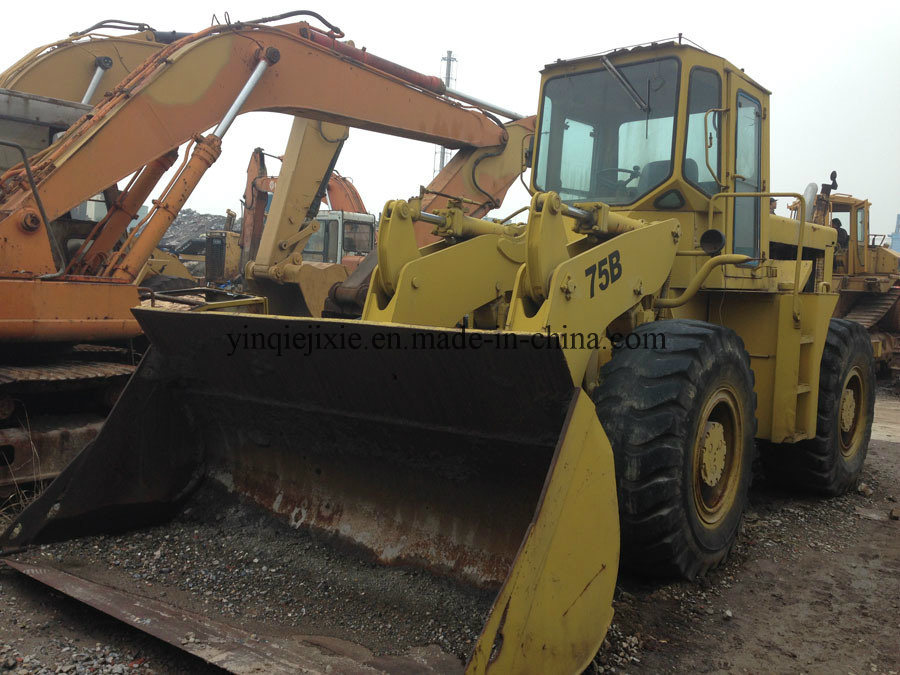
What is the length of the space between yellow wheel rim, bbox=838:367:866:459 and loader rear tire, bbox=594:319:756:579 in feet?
6.87

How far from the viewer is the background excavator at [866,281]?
13164mm

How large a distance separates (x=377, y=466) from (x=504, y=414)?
32.6 inches

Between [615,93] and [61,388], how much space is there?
3.98m

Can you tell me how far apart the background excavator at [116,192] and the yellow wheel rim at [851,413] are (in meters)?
4.24

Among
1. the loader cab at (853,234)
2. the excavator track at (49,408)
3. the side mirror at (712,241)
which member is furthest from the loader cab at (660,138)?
the loader cab at (853,234)

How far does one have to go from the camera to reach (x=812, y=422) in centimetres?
514

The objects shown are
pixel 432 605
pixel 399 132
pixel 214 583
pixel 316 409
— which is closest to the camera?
pixel 432 605

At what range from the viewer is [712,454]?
3844 mm

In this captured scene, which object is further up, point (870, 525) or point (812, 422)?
point (812, 422)

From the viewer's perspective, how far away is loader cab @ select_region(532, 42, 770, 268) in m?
4.68

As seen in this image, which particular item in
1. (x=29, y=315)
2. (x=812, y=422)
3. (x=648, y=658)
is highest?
(x=29, y=315)

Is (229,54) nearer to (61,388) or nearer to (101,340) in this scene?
(101,340)

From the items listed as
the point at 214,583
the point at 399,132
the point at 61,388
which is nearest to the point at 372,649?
the point at 214,583

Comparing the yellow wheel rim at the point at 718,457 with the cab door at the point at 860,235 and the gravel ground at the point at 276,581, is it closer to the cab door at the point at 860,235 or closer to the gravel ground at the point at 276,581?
the gravel ground at the point at 276,581
